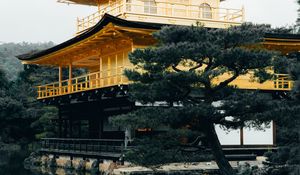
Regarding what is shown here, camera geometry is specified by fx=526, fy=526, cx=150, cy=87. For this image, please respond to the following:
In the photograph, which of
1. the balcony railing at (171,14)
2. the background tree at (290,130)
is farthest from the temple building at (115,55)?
the background tree at (290,130)

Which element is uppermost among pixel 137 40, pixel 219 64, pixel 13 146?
pixel 137 40

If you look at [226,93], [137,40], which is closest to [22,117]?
[137,40]

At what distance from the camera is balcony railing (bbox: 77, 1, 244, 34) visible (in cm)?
3053

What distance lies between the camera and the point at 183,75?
19422 mm

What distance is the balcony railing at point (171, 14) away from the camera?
3053cm

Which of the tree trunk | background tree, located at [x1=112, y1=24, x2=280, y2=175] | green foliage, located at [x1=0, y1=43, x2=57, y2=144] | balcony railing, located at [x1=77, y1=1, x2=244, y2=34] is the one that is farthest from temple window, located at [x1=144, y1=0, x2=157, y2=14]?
green foliage, located at [x1=0, y1=43, x2=57, y2=144]

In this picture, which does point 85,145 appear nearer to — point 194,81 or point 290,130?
point 194,81

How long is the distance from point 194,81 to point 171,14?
12777 millimetres

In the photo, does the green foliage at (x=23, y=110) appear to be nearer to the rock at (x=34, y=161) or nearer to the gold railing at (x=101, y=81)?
the rock at (x=34, y=161)

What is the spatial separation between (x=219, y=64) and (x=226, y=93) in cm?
154

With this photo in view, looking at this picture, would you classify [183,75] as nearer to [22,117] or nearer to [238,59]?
[238,59]

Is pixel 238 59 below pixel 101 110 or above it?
above

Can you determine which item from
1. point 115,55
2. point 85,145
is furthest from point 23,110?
point 115,55

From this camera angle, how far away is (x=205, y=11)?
110 ft
